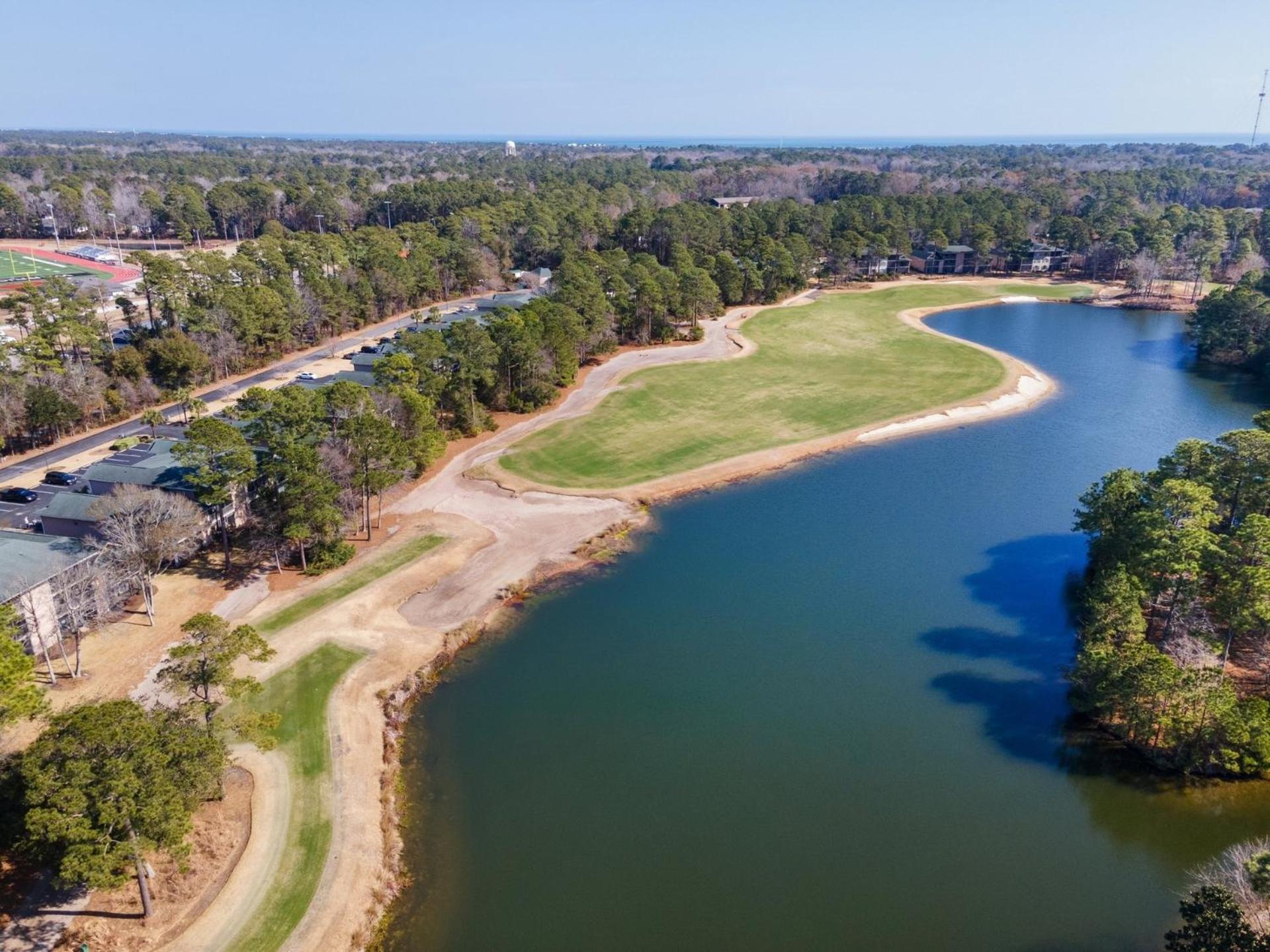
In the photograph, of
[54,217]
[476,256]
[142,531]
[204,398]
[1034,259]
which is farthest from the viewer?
[54,217]

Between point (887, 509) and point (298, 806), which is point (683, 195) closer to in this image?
point (887, 509)

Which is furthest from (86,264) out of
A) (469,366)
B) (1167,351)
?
(1167,351)

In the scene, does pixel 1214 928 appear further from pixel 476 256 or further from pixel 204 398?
pixel 476 256

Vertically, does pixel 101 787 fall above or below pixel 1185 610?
above

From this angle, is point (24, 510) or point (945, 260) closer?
point (24, 510)

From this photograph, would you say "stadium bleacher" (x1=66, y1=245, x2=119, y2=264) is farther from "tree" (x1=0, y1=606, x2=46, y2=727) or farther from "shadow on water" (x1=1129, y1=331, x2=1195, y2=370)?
"shadow on water" (x1=1129, y1=331, x2=1195, y2=370)

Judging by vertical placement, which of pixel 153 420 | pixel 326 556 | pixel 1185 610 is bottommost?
pixel 326 556

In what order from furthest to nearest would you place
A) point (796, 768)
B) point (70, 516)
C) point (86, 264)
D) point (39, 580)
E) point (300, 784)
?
1. point (86, 264)
2. point (70, 516)
3. point (39, 580)
4. point (796, 768)
5. point (300, 784)
